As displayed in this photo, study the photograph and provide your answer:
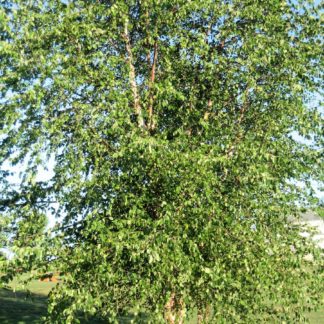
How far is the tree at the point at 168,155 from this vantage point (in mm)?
11280

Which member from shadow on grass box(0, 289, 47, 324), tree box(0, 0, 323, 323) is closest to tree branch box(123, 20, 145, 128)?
tree box(0, 0, 323, 323)


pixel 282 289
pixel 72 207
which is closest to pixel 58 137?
pixel 72 207

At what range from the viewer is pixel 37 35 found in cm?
1229

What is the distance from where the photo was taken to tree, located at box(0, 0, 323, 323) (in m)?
11.3

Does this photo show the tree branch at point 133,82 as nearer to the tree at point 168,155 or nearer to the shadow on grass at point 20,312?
the tree at point 168,155

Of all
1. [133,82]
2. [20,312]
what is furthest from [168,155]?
[20,312]

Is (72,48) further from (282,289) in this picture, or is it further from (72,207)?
(282,289)

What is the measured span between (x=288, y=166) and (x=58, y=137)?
672 centimetres

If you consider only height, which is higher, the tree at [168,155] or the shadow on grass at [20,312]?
the tree at [168,155]

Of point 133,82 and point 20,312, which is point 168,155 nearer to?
point 133,82

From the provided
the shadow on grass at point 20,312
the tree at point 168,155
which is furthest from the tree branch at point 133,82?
the shadow on grass at point 20,312

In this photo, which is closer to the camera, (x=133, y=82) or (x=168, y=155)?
(x=168, y=155)

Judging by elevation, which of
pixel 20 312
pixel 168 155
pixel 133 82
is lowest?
pixel 20 312

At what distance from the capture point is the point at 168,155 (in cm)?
1134
